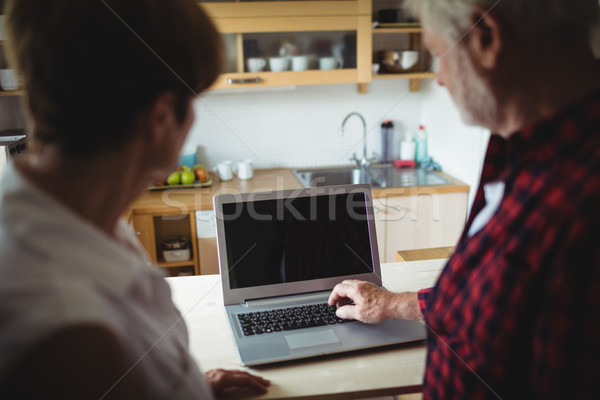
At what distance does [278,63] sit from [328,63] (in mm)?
286

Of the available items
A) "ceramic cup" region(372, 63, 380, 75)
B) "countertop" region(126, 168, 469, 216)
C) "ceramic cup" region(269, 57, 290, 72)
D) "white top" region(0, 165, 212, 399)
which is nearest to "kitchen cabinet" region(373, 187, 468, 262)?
"countertop" region(126, 168, 469, 216)

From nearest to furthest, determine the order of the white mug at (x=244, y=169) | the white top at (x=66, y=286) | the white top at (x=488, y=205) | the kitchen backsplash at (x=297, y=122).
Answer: the white top at (x=66, y=286) < the white top at (x=488, y=205) < the white mug at (x=244, y=169) < the kitchen backsplash at (x=297, y=122)

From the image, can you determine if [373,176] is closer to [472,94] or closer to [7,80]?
[7,80]

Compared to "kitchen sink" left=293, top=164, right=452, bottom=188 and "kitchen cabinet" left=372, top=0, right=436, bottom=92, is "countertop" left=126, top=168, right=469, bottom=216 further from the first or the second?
"kitchen cabinet" left=372, top=0, right=436, bottom=92

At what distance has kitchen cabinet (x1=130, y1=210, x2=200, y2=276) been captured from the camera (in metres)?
2.59

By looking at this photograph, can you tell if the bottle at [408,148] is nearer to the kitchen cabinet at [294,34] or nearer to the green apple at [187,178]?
the kitchen cabinet at [294,34]

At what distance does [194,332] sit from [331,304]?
1.14 feet

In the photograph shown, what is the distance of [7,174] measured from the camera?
0.58 m

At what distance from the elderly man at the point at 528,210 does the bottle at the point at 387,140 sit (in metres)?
2.46

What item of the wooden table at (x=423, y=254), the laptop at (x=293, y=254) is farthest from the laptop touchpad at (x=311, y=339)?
the wooden table at (x=423, y=254)

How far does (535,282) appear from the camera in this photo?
0.65 m

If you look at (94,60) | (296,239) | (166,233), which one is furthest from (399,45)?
(94,60)

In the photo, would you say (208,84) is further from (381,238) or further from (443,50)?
(381,238)

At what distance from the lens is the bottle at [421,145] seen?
3219 millimetres
